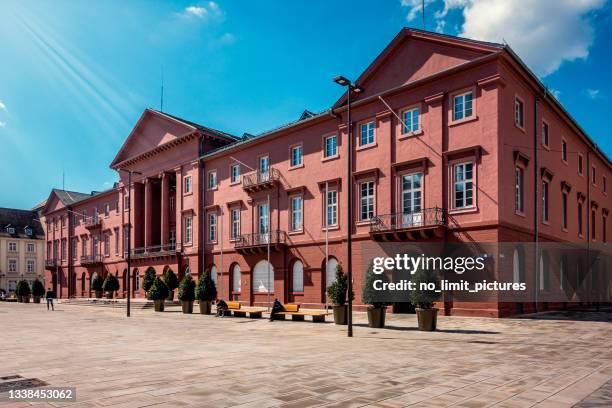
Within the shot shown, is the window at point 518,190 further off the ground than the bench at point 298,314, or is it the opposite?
the window at point 518,190

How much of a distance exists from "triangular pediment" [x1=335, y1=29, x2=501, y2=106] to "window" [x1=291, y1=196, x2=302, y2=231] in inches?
333

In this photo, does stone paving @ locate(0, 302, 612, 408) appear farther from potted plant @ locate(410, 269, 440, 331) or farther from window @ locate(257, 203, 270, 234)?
window @ locate(257, 203, 270, 234)

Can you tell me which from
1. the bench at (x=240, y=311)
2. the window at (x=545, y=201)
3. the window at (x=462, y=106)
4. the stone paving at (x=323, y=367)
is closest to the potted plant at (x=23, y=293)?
the bench at (x=240, y=311)

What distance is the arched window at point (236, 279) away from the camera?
39844mm

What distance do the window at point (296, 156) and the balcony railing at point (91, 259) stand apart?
34.3 m

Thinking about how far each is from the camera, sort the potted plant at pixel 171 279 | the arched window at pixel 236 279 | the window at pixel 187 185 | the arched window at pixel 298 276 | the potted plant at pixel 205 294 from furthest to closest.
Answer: the window at pixel 187 185 → the potted plant at pixel 171 279 → the arched window at pixel 236 279 → the arched window at pixel 298 276 → the potted plant at pixel 205 294

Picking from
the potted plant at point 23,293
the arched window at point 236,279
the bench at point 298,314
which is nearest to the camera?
the bench at point 298,314

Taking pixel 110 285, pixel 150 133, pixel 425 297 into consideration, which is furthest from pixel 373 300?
pixel 110 285

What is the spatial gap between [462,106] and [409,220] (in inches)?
254

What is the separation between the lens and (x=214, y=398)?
26.6ft

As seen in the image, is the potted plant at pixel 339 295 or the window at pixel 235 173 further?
the window at pixel 235 173

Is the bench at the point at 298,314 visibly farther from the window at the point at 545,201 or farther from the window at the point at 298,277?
the window at the point at 545,201

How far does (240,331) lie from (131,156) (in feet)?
125

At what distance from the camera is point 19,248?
8556 centimetres
